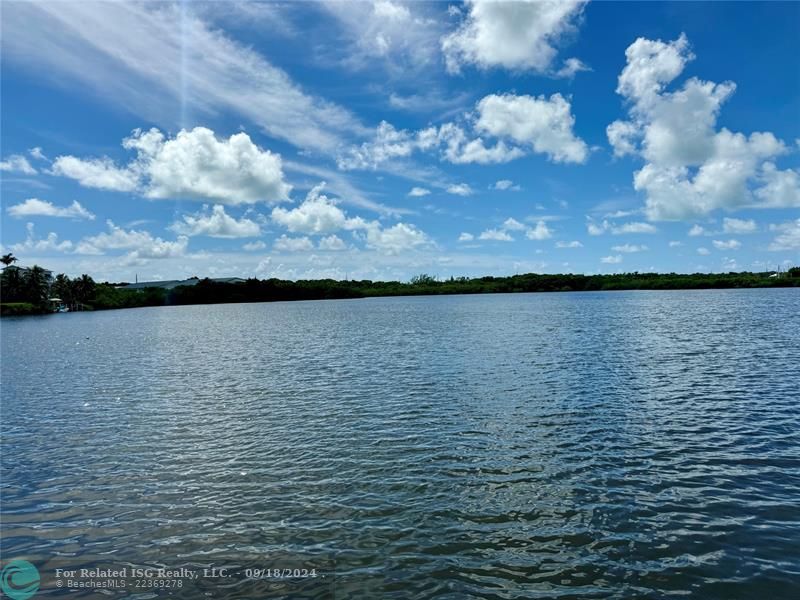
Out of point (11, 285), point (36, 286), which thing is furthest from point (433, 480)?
point (11, 285)

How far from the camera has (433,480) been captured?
49.7 feet

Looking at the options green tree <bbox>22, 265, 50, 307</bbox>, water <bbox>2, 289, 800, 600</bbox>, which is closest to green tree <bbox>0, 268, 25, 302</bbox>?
green tree <bbox>22, 265, 50, 307</bbox>

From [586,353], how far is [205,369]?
32314 mm

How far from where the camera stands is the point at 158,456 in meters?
18.6

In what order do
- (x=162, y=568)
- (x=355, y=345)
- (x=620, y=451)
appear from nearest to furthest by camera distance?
(x=162, y=568) → (x=620, y=451) → (x=355, y=345)

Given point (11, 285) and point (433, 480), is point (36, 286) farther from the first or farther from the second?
point (433, 480)

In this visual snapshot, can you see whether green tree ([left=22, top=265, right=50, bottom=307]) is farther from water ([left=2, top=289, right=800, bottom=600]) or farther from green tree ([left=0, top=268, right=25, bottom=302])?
water ([left=2, top=289, right=800, bottom=600])

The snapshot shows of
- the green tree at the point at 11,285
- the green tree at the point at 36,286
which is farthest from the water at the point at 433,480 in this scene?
the green tree at the point at 11,285

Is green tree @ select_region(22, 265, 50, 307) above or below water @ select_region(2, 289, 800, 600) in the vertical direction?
above

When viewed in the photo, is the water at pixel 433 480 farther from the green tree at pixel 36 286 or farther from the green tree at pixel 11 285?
the green tree at pixel 11 285

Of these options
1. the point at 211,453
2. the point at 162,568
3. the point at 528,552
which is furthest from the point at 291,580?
the point at 211,453

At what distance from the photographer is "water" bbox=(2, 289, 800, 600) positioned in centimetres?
1035

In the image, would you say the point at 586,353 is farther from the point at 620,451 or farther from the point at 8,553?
the point at 8,553

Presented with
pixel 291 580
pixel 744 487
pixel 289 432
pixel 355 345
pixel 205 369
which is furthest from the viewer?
pixel 355 345
